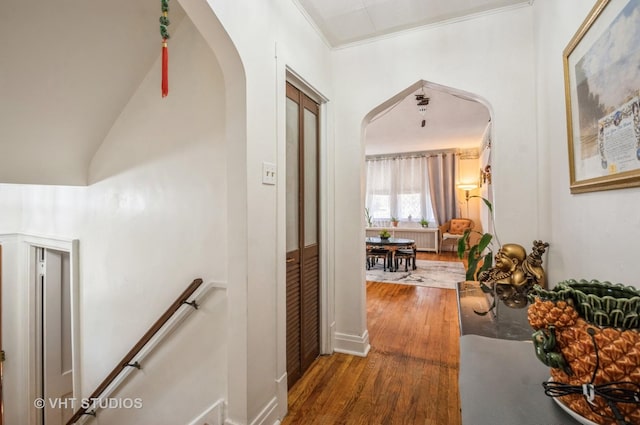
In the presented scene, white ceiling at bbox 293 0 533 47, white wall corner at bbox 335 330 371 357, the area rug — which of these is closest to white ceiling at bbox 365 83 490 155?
white ceiling at bbox 293 0 533 47

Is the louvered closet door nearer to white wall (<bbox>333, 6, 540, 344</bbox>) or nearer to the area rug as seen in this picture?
white wall (<bbox>333, 6, 540, 344</bbox>)

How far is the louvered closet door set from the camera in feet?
7.14

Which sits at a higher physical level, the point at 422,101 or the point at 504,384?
the point at 422,101

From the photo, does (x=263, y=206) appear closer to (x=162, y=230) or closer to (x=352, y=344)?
(x=162, y=230)

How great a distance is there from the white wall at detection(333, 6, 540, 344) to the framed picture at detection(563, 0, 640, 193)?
75cm

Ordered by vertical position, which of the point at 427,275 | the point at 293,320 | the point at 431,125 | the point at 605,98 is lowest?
the point at 427,275

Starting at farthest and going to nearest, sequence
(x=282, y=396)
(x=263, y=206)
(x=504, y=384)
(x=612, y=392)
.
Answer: (x=282, y=396) → (x=263, y=206) → (x=504, y=384) → (x=612, y=392)

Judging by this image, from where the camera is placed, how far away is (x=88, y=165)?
2654 millimetres

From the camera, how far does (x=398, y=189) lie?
8703 millimetres

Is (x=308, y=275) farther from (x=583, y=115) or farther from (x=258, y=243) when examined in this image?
(x=583, y=115)

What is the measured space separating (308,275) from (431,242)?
254 inches

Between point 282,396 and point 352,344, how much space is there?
3.00ft

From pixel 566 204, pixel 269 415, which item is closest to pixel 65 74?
pixel 269 415

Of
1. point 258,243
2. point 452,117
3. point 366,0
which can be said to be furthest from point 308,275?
point 452,117
